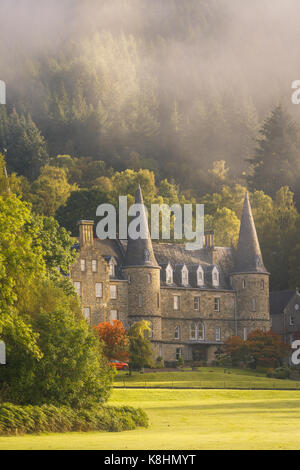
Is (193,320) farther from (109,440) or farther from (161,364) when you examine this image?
(109,440)

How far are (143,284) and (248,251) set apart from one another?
1505cm

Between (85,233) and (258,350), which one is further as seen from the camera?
(85,233)

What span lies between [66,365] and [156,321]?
5519cm

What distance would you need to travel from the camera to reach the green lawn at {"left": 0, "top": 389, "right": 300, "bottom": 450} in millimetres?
33438

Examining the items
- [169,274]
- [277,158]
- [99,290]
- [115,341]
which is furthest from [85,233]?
[277,158]

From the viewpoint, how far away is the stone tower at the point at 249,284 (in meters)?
107

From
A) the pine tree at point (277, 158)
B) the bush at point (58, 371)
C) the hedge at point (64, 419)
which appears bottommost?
the hedge at point (64, 419)

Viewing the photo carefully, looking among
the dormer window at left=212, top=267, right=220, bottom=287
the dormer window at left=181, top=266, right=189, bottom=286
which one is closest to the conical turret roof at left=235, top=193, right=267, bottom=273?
the dormer window at left=212, top=267, right=220, bottom=287

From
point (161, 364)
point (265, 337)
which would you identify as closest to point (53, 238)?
point (161, 364)

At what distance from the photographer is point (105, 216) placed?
402 feet

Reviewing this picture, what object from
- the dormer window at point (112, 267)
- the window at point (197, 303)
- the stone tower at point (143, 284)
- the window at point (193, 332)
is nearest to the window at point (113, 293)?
the dormer window at point (112, 267)

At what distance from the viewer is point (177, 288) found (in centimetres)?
10594

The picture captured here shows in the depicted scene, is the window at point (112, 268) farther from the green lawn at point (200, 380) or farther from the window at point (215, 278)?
the green lawn at point (200, 380)

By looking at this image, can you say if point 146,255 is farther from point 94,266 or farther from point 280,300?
point 280,300
